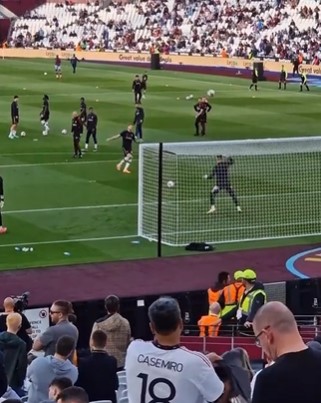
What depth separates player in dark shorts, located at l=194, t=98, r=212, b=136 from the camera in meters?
35.9

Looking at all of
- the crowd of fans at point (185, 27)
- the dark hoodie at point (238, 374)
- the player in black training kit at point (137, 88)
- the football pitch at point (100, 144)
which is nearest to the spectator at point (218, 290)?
the football pitch at point (100, 144)

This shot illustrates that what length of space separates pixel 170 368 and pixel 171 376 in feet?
0.16

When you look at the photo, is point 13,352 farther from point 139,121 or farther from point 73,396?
point 139,121

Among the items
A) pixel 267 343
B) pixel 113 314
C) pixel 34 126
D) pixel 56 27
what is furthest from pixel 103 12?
pixel 267 343

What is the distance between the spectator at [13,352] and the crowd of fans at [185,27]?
2248 inches

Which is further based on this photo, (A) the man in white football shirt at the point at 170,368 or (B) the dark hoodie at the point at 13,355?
(B) the dark hoodie at the point at 13,355

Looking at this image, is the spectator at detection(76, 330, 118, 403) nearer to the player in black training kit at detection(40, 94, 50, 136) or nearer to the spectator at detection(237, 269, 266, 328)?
the spectator at detection(237, 269, 266, 328)

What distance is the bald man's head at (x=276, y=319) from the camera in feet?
16.6

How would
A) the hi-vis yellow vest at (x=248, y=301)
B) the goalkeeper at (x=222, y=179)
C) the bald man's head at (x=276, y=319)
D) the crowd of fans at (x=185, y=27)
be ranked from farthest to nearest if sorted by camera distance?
the crowd of fans at (x=185, y=27), the goalkeeper at (x=222, y=179), the hi-vis yellow vest at (x=248, y=301), the bald man's head at (x=276, y=319)

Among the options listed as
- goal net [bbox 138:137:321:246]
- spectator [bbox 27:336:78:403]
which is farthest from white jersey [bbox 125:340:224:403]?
goal net [bbox 138:137:321:246]

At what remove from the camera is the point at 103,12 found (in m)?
87.0

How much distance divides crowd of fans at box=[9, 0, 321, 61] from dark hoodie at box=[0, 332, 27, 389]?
5714 cm

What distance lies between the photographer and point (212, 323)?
13.5 m

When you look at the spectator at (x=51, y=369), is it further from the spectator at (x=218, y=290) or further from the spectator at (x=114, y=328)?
the spectator at (x=218, y=290)
